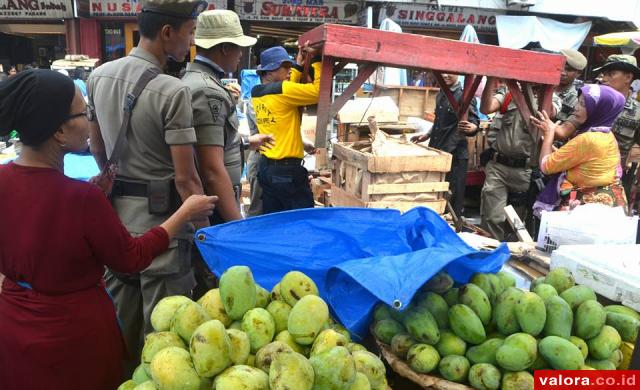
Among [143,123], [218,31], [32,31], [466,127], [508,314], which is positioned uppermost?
[32,31]

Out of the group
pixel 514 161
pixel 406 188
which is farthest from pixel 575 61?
pixel 406 188

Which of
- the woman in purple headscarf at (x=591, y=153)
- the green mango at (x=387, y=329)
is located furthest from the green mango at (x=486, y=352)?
the woman in purple headscarf at (x=591, y=153)

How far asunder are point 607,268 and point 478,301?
2.31 ft

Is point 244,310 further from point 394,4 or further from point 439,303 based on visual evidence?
point 394,4

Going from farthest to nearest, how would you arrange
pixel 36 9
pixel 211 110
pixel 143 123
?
pixel 36 9
pixel 211 110
pixel 143 123

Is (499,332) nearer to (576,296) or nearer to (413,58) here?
(576,296)

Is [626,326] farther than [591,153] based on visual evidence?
No

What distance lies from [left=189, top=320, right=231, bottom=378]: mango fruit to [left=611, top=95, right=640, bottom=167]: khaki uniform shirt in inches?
205

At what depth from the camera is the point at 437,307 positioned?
1616mm

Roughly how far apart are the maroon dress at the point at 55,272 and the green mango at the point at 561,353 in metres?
1.34

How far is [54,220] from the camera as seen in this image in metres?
1.48

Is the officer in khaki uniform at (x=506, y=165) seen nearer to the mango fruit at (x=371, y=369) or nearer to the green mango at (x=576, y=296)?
the green mango at (x=576, y=296)

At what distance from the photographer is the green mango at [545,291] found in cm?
165

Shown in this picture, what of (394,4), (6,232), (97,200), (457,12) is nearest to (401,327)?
(97,200)
